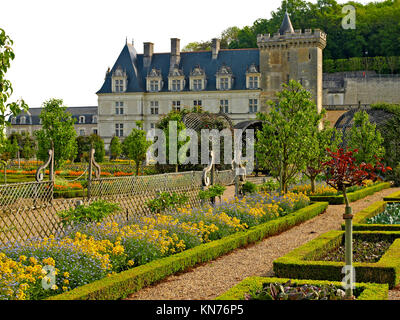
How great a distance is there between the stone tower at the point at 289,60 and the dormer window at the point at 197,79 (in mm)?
4565

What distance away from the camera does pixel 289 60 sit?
42438 mm

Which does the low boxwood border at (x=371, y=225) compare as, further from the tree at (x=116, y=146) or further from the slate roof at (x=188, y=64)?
the slate roof at (x=188, y=64)

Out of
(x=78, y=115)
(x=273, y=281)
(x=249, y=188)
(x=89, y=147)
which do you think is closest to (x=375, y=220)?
(x=249, y=188)

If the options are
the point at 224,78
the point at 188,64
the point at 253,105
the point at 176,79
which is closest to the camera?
the point at 253,105

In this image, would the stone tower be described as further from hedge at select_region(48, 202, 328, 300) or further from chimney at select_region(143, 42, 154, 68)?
hedge at select_region(48, 202, 328, 300)

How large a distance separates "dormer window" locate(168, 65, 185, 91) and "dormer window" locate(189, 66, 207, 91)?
82 cm

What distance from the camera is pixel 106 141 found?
45688 millimetres

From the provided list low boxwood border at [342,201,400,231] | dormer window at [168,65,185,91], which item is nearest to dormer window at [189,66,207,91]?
dormer window at [168,65,185,91]

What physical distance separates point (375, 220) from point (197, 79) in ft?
108

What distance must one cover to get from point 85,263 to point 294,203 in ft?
26.4

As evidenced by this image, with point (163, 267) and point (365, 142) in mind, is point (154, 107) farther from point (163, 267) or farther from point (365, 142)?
point (163, 267)
